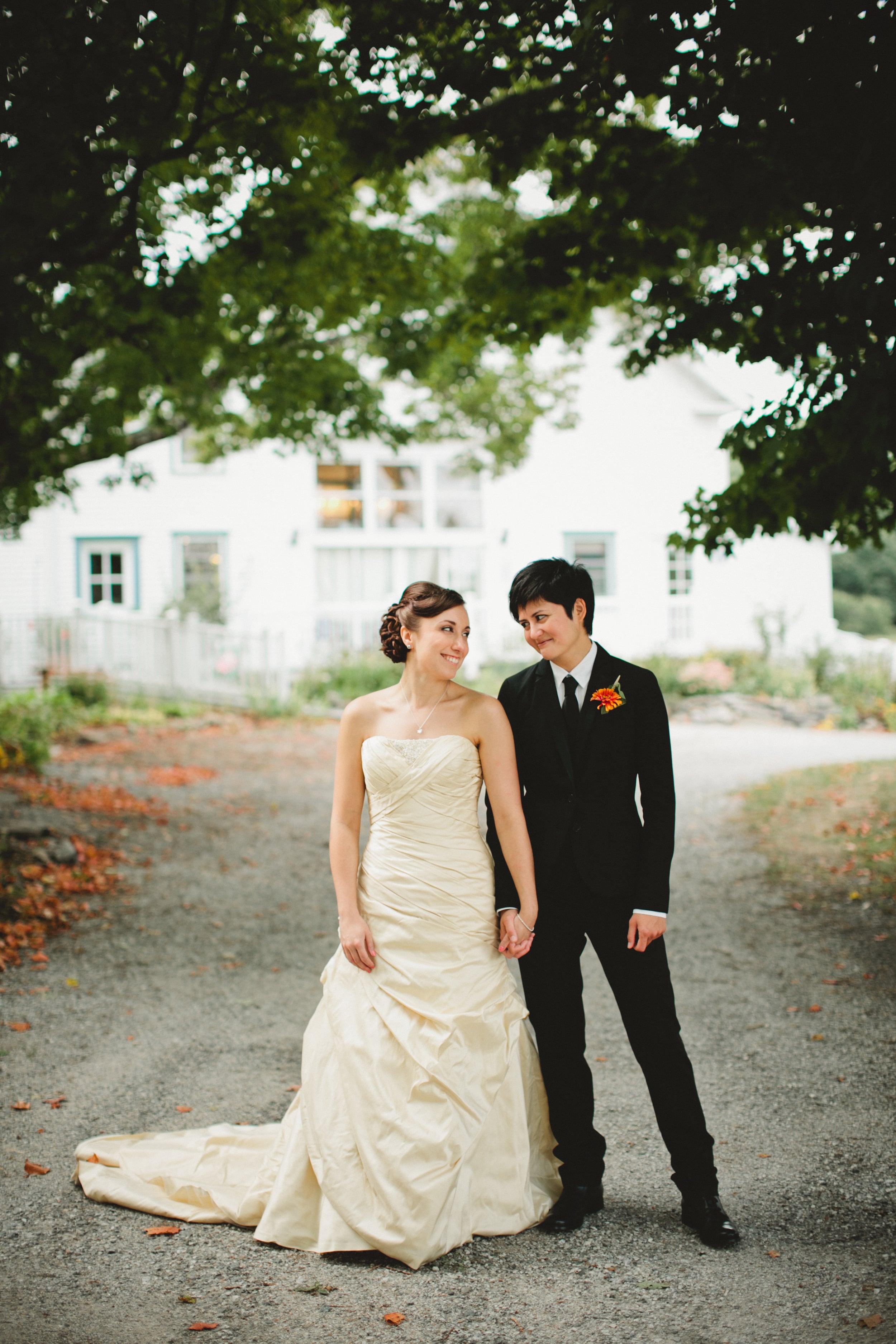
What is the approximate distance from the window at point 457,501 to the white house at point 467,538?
55 millimetres

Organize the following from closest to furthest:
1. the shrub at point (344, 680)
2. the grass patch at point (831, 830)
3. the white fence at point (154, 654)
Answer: the grass patch at point (831, 830)
the white fence at point (154, 654)
the shrub at point (344, 680)

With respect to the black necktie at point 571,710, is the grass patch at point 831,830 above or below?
below

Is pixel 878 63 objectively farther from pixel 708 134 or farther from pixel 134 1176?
pixel 134 1176

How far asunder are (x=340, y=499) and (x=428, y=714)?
2007 cm

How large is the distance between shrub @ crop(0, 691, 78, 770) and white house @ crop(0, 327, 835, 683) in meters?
5.60

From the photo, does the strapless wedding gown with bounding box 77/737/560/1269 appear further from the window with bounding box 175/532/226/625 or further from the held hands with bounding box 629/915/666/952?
the window with bounding box 175/532/226/625

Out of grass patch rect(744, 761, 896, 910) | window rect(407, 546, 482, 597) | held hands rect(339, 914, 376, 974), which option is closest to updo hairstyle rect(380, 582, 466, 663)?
held hands rect(339, 914, 376, 974)

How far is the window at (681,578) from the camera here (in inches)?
915

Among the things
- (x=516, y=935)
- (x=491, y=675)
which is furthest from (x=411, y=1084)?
(x=491, y=675)

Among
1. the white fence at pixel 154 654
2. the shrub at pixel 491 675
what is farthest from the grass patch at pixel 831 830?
the white fence at pixel 154 654

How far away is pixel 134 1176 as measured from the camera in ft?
12.5

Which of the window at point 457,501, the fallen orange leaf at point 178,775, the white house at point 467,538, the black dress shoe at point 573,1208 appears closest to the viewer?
the black dress shoe at point 573,1208

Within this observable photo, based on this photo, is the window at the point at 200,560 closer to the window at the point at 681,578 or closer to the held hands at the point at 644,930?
the window at the point at 681,578

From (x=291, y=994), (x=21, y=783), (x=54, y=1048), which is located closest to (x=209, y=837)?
(x=21, y=783)
